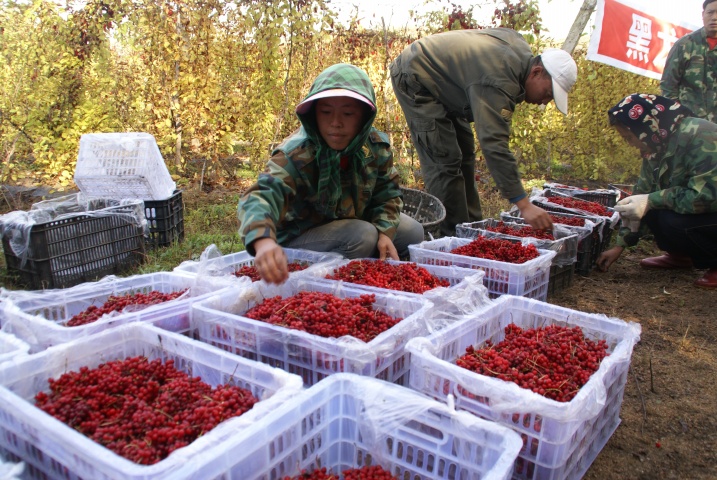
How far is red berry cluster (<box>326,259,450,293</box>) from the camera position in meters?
2.57

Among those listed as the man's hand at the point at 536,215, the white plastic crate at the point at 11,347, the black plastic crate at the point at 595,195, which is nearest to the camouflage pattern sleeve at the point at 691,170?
the man's hand at the point at 536,215

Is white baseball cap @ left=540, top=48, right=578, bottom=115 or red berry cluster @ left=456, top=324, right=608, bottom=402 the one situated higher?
white baseball cap @ left=540, top=48, right=578, bottom=115

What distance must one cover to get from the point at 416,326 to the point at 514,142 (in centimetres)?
504

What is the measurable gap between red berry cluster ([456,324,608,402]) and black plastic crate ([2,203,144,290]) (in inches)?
116

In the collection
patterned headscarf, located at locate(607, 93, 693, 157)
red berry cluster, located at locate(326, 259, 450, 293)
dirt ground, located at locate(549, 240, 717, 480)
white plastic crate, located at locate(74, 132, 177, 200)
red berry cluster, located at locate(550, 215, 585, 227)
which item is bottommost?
dirt ground, located at locate(549, 240, 717, 480)

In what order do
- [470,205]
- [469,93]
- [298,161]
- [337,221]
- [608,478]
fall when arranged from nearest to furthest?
[608,478] → [298,161] → [337,221] → [469,93] → [470,205]

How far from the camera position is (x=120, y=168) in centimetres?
446

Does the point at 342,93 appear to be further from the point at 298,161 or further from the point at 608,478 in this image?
the point at 608,478

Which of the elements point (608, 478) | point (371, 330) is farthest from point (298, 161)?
point (608, 478)

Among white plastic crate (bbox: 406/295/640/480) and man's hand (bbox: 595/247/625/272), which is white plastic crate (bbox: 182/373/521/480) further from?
man's hand (bbox: 595/247/625/272)

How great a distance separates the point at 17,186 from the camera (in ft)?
21.3

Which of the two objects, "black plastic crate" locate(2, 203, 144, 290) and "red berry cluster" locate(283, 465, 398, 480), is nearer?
"red berry cluster" locate(283, 465, 398, 480)

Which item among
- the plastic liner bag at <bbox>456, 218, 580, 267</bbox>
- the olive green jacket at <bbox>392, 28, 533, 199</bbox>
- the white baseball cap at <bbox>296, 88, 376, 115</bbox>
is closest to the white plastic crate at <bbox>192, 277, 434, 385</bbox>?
the white baseball cap at <bbox>296, 88, 376, 115</bbox>

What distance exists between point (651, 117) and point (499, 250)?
181 centimetres
